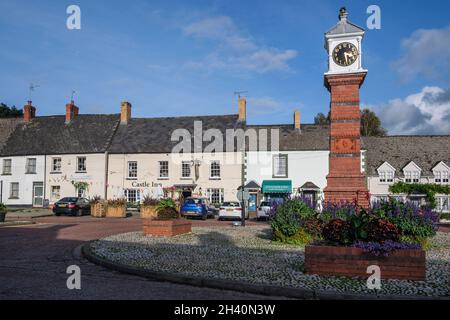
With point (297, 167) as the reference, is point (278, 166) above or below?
above

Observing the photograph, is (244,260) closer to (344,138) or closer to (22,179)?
(344,138)

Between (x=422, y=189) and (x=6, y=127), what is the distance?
42.8 m

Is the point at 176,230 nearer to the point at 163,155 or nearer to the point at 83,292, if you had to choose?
the point at 83,292

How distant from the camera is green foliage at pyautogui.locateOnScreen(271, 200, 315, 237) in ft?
44.5

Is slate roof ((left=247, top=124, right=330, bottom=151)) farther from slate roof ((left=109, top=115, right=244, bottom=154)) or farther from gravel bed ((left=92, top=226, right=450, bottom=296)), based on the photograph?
gravel bed ((left=92, top=226, right=450, bottom=296))

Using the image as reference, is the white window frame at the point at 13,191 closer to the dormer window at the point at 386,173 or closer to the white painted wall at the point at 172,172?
the white painted wall at the point at 172,172

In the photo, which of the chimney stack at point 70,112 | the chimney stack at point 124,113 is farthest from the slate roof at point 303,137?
the chimney stack at point 70,112

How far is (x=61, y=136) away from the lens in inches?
1716

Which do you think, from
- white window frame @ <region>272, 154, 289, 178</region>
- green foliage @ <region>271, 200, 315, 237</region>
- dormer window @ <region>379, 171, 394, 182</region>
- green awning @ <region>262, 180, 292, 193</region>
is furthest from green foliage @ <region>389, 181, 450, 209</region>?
green foliage @ <region>271, 200, 315, 237</region>

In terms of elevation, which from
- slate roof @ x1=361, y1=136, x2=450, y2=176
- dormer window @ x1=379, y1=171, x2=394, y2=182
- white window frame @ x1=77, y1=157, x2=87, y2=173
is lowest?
dormer window @ x1=379, y1=171, x2=394, y2=182

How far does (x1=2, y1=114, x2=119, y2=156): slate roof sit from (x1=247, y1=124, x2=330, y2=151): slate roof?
15499 mm

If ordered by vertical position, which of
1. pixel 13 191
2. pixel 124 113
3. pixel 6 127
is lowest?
pixel 13 191

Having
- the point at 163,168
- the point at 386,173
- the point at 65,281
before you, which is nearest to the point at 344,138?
the point at 65,281

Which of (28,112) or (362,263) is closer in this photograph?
(362,263)
